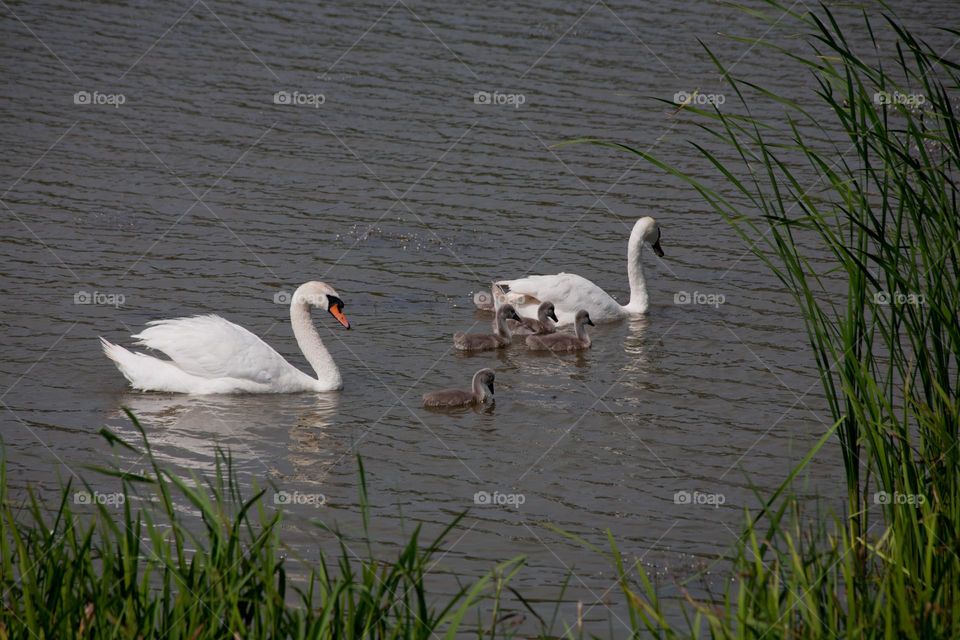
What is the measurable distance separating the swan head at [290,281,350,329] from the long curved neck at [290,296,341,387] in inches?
1.7

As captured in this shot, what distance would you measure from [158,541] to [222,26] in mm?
17019

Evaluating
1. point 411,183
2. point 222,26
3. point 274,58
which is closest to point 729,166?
point 411,183

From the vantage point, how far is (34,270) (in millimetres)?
12211

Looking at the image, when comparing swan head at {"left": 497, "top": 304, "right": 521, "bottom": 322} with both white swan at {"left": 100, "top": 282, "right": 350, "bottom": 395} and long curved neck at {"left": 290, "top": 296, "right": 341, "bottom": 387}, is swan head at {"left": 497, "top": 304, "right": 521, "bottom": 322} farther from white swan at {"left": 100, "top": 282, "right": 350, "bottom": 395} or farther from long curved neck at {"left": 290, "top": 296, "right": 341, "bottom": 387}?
white swan at {"left": 100, "top": 282, "right": 350, "bottom": 395}

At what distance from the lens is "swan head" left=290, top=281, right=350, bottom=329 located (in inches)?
416

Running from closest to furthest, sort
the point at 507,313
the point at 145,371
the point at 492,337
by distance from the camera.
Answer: the point at 145,371 → the point at 492,337 → the point at 507,313

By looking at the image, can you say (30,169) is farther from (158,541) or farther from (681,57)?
(158,541)

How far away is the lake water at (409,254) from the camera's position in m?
8.42

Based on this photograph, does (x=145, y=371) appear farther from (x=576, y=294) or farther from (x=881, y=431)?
(x=881, y=431)

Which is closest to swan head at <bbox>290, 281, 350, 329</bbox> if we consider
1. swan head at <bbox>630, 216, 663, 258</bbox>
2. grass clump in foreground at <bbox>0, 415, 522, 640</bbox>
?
swan head at <bbox>630, 216, 663, 258</bbox>

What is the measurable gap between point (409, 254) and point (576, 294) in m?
2.01

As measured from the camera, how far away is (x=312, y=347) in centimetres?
1050

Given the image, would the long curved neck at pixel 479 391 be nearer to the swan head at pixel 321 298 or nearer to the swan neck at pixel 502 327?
the swan head at pixel 321 298

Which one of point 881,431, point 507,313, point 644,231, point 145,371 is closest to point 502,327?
point 507,313
